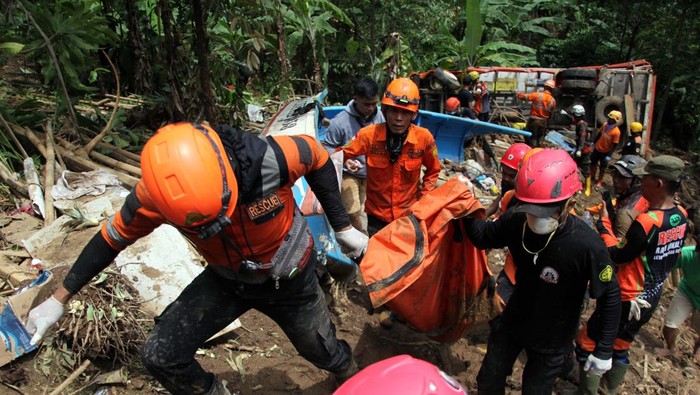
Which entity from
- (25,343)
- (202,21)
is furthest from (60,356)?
(202,21)

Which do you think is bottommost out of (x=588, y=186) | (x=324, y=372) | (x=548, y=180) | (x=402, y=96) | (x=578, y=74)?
(x=588, y=186)

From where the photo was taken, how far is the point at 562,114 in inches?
462

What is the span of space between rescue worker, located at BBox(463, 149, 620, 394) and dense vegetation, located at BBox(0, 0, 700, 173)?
4.14m

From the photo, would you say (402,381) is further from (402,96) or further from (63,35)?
(63,35)

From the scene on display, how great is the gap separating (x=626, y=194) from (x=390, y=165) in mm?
1938

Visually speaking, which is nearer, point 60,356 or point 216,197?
point 216,197

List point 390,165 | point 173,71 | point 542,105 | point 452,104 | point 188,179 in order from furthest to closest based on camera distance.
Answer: point 542,105 → point 452,104 → point 173,71 → point 390,165 → point 188,179

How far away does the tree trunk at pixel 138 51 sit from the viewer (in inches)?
273

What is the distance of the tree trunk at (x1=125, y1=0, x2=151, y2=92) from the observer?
6938 mm

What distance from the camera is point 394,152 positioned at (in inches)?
149

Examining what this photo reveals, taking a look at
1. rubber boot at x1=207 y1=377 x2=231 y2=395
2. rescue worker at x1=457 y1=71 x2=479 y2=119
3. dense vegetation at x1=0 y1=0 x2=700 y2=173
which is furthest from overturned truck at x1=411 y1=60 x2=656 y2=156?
rubber boot at x1=207 y1=377 x2=231 y2=395

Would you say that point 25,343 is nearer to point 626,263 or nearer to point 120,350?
point 120,350

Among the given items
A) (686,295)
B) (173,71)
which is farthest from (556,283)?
(173,71)

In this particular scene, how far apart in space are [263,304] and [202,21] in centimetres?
391
